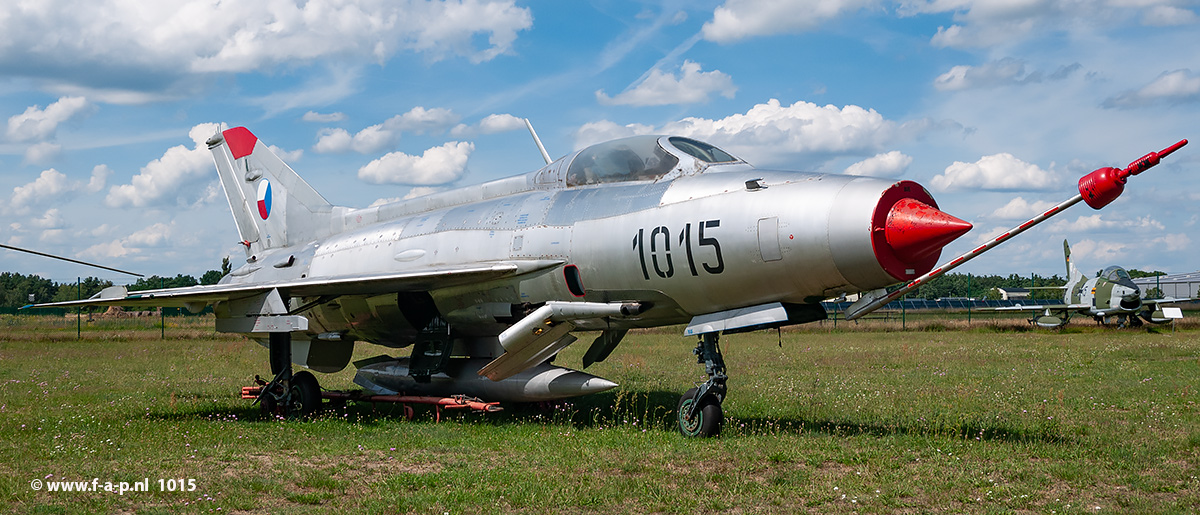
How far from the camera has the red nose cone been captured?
6.71 m

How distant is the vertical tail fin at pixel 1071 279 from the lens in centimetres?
3516

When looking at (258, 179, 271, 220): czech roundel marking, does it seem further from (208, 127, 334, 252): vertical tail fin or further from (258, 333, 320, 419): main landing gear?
(258, 333, 320, 419): main landing gear

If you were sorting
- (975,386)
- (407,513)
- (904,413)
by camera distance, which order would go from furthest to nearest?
(975,386), (904,413), (407,513)

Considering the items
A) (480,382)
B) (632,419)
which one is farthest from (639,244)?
(480,382)

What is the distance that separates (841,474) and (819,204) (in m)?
2.13

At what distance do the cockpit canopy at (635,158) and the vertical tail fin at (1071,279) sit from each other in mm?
31423

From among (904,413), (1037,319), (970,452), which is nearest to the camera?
(970,452)

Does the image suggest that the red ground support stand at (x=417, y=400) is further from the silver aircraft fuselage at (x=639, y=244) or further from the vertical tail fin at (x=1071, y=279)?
the vertical tail fin at (x=1071, y=279)

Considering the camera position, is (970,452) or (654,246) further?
(654,246)

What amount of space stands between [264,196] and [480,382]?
20.4ft

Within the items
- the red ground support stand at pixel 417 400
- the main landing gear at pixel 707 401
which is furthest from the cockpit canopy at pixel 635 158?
the red ground support stand at pixel 417 400

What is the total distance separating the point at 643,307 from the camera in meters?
8.57

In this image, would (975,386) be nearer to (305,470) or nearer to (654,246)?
(654,246)

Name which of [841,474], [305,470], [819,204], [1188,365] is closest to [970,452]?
[841,474]
